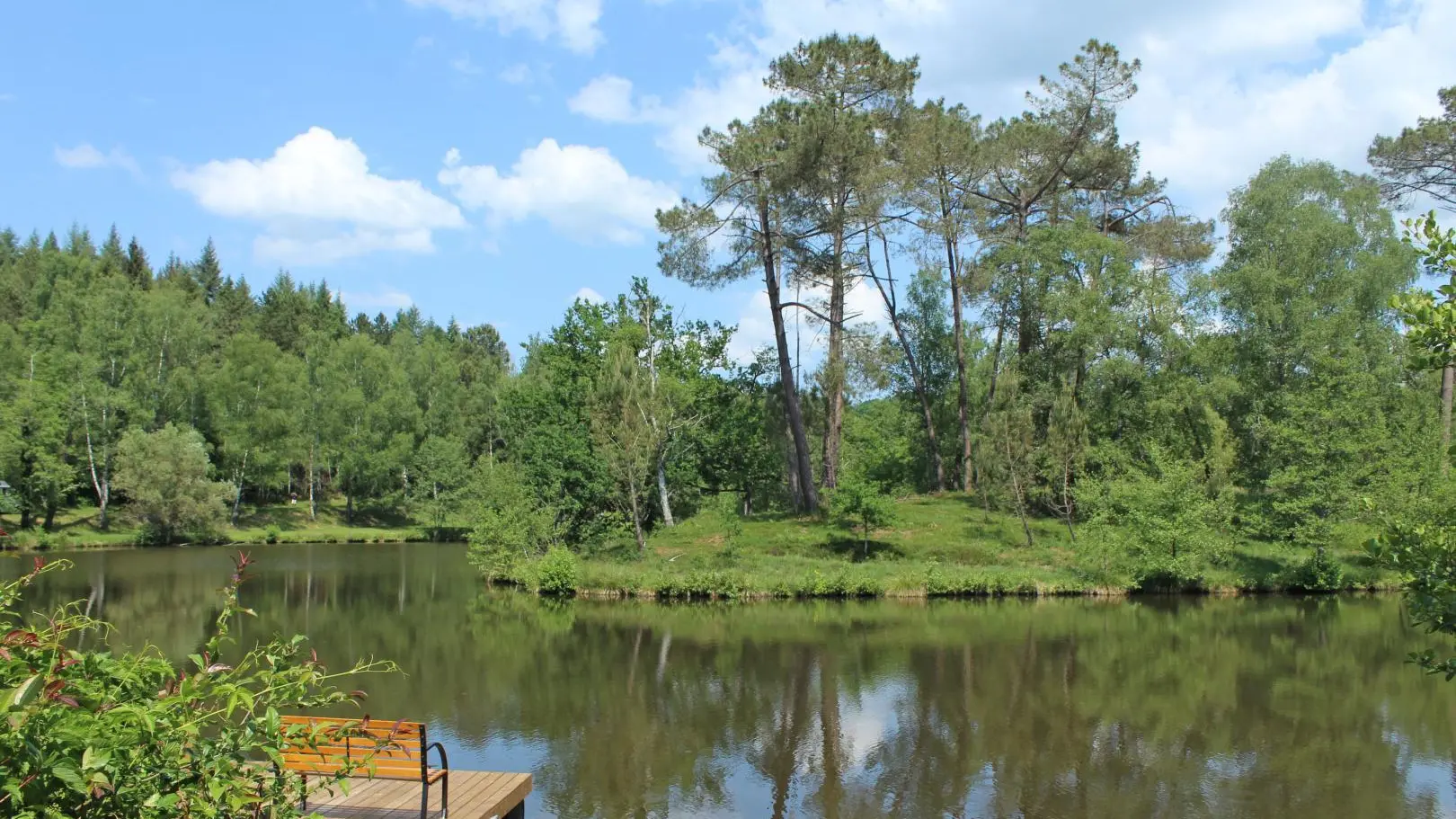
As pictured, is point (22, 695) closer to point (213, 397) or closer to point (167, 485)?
point (167, 485)

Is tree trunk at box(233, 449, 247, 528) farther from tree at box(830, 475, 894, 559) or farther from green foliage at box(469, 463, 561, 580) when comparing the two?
tree at box(830, 475, 894, 559)

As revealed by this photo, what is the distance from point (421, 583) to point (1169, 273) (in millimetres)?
29667

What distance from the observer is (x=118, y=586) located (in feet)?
89.4

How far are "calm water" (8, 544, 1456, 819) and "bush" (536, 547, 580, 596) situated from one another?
1.22 metres

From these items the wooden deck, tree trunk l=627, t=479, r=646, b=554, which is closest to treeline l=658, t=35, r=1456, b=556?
tree trunk l=627, t=479, r=646, b=554

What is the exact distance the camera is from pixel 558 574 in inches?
1038

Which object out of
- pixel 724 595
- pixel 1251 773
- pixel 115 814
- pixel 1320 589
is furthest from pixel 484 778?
pixel 1320 589

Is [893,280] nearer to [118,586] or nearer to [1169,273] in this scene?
[1169,273]

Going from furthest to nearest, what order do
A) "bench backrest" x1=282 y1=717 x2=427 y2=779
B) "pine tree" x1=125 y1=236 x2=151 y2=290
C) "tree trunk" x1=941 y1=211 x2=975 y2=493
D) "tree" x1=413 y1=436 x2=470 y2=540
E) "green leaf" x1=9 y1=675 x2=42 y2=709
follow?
"pine tree" x1=125 y1=236 x2=151 y2=290 → "tree" x1=413 y1=436 x2=470 y2=540 → "tree trunk" x1=941 y1=211 x2=975 y2=493 → "bench backrest" x1=282 y1=717 x2=427 y2=779 → "green leaf" x1=9 y1=675 x2=42 y2=709

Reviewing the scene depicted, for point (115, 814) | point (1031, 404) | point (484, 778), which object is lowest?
point (484, 778)

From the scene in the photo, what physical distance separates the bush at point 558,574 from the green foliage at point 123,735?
23.2 metres

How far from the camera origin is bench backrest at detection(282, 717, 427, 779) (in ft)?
11.4

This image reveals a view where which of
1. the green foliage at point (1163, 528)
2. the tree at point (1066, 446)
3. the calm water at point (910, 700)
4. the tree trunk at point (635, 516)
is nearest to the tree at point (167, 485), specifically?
the calm water at point (910, 700)

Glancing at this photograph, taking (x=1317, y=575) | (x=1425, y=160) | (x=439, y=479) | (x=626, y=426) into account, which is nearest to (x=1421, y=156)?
(x=1425, y=160)
